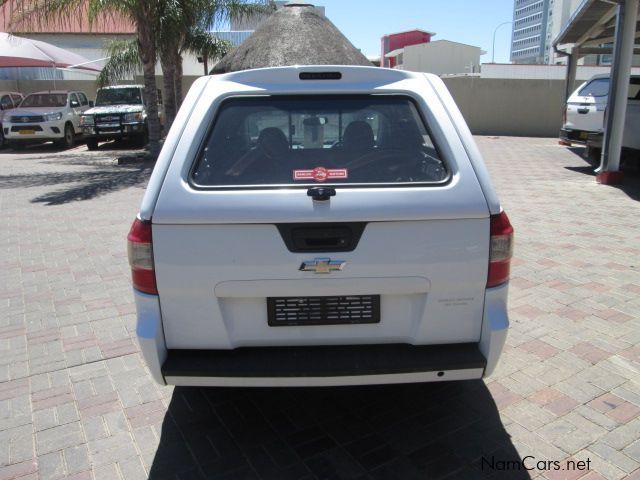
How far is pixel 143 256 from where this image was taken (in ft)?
8.60

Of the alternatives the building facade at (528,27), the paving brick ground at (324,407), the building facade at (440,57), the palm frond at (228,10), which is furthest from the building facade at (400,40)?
the building facade at (528,27)

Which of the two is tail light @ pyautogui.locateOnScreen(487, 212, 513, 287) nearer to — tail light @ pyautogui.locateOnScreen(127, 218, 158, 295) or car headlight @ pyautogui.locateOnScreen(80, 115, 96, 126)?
tail light @ pyautogui.locateOnScreen(127, 218, 158, 295)

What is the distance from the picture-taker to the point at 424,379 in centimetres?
268

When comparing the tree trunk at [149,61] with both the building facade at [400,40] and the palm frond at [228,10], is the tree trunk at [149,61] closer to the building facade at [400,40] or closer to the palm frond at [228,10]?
the palm frond at [228,10]

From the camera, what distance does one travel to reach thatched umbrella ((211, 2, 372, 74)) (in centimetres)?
1491

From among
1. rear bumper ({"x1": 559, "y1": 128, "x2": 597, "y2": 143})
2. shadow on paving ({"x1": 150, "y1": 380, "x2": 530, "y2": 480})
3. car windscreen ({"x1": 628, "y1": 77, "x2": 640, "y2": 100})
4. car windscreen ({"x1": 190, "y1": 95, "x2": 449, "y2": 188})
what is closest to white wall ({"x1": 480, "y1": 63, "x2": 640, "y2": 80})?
car windscreen ({"x1": 628, "y1": 77, "x2": 640, "y2": 100})

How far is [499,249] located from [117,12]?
512 inches

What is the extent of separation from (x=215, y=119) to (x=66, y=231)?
5.52 meters

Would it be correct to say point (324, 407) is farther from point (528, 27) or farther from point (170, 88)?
point (528, 27)

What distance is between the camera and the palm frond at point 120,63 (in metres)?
18.0

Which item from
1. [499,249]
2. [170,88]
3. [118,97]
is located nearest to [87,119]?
[118,97]

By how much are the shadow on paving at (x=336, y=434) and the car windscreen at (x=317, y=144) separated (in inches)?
55.3

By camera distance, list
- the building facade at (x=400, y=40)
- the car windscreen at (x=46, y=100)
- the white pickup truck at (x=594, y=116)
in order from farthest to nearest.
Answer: the building facade at (x=400, y=40), the car windscreen at (x=46, y=100), the white pickup truck at (x=594, y=116)

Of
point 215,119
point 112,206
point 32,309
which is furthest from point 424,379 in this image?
point 112,206
